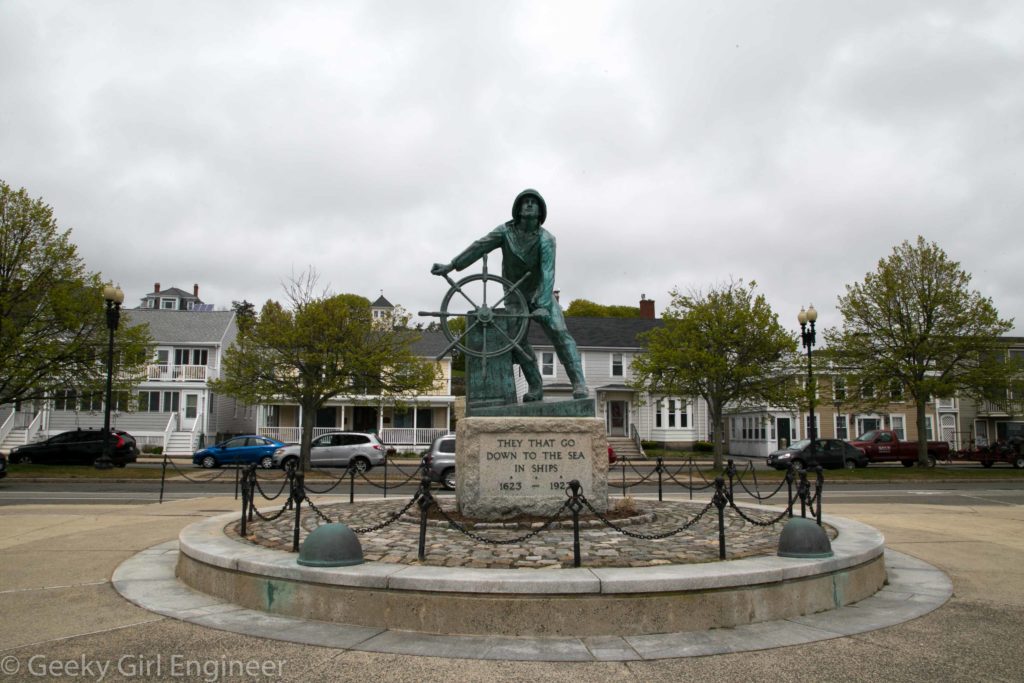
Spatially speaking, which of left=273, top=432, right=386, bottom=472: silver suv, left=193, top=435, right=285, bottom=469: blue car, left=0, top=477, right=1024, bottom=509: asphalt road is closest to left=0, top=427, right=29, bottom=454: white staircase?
left=193, top=435, right=285, bottom=469: blue car

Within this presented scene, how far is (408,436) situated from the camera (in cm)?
4069

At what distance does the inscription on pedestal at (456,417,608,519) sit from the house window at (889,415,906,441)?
44.0 m

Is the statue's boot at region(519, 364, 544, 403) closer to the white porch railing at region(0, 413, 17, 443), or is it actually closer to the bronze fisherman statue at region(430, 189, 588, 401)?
the bronze fisherman statue at region(430, 189, 588, 401)

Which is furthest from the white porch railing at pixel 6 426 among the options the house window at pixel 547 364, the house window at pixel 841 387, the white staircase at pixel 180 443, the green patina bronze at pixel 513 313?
the house window at pixel 841 387

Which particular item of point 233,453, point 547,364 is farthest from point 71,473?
point 547,364

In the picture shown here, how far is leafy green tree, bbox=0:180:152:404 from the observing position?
23016 mm

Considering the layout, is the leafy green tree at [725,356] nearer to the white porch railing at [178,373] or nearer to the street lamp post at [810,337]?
the street lamp post at [810,337]

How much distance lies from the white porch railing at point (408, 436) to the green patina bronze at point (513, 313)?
31.4m

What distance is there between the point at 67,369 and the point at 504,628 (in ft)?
79.0

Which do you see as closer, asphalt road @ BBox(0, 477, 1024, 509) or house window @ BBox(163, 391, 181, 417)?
asphalt road @ BBox(0, 477, 1024, 509)

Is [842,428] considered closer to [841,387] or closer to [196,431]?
[841,387]

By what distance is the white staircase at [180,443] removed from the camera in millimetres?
37719

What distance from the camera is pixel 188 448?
125 ft

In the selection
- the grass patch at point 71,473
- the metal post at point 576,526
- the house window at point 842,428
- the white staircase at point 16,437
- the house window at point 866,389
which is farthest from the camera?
the house window at point 842,428
